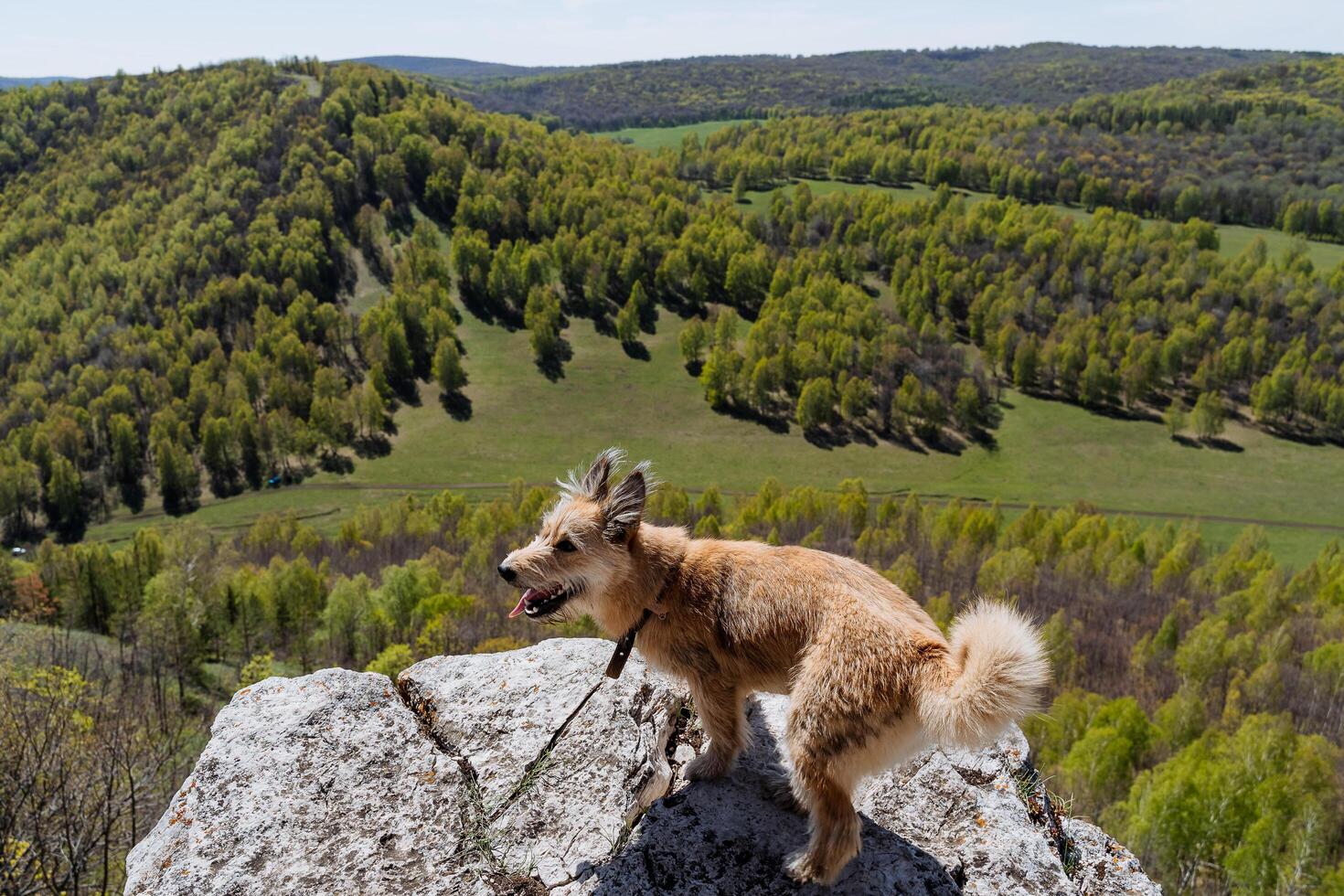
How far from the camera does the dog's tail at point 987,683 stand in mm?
7336

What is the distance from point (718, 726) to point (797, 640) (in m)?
1.48

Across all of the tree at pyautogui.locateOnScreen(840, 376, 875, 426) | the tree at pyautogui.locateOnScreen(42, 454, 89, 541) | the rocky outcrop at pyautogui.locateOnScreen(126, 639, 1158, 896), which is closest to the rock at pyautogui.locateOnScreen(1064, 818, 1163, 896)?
the rocky outcrop at pyautogui.locateOnScreen(126, 639, 1158, 896)

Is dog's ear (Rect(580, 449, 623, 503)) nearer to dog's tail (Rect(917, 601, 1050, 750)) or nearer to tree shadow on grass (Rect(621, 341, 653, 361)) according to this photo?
dog's tail (Rect(917, 601, 1050, 750))

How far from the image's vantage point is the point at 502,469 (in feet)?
486

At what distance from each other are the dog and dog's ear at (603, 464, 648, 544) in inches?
0.6

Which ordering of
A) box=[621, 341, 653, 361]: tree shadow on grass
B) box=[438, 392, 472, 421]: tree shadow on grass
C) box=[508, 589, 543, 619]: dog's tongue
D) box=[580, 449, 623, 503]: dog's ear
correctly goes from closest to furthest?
box=[508, 589, 543, 619]: dog's tongue, box=[580, 449, 623, 503]: dog's ear, box=[438, 392, 472, 421]: tree shadow on grass, box=[621, 341, 653, 361]: tree shadow on grass

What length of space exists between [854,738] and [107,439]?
17579cm

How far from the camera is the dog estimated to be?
7625 mm

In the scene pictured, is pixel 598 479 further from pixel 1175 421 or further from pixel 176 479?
pixel 1175 421

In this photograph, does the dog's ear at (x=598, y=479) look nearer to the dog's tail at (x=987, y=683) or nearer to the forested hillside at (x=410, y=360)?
the dog's tail at (x=987, y=683)

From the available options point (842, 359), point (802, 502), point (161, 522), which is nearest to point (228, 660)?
point (161, 522)

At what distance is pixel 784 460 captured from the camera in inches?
5984

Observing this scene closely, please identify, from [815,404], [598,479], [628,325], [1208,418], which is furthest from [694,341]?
[598,479]

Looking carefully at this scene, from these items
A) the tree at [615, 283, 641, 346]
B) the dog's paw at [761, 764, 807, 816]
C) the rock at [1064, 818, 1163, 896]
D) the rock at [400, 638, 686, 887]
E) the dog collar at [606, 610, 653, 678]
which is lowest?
the tree at [615, 283, 641, 346]
